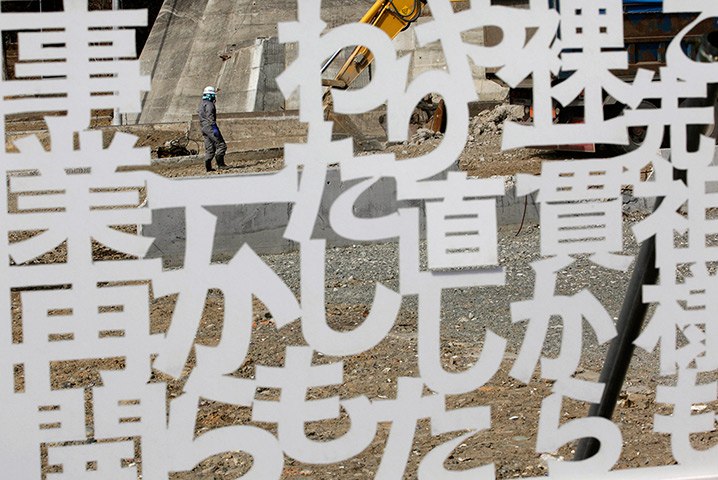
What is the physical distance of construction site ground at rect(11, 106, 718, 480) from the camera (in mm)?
3371

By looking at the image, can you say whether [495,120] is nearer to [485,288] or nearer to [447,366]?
[485,288]

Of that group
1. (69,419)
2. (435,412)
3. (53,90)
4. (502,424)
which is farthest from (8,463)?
(502,424)

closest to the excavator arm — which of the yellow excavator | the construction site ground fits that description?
the yellow excavator

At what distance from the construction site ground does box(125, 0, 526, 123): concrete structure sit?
9.57 m

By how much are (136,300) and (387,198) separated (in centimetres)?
540

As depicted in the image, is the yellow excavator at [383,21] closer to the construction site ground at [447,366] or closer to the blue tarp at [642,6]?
the blue tarp at [642,6]

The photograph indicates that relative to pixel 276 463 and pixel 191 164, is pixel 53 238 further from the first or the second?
pixel 191 164

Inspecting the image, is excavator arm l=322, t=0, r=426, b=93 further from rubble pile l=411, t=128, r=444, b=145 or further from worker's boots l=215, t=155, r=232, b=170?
worker's boots l=215, t=155, r=232, b=170

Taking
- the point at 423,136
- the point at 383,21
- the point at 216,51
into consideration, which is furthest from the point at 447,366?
the point at 216,51

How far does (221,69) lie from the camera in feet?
58.5

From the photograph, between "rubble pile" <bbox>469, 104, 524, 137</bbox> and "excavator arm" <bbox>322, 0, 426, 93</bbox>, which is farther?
"rubble pile" <bbox>469, 104, 524, 137</bbox>

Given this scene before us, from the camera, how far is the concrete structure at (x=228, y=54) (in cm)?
1664

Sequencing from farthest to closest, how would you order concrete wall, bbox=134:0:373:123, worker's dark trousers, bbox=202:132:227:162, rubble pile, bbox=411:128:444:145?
concrete wall, bbox=134:0:373:123 < rubble pile, bbox=411:128:444:145 < worker's dark trousers, bbox=202:132:227:162

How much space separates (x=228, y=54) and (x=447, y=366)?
14.8 metres
